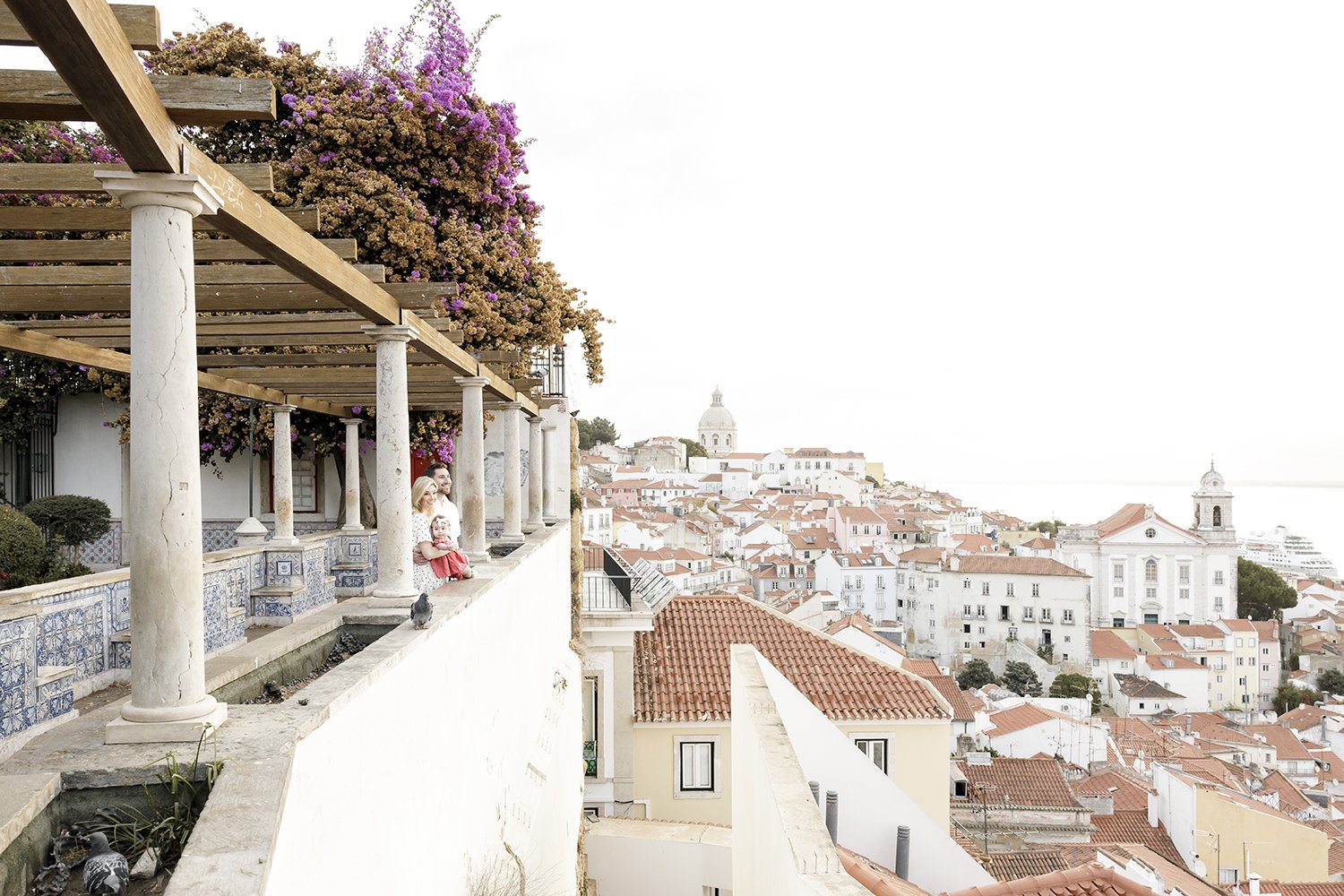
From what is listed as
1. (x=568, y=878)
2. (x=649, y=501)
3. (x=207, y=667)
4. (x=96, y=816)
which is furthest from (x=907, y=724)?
(x=649, y=501)

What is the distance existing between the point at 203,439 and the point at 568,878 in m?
6.80

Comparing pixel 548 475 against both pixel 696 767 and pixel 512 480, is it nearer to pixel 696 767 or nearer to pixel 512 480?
pixel 512 480

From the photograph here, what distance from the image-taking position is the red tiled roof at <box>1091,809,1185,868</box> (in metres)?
28.3

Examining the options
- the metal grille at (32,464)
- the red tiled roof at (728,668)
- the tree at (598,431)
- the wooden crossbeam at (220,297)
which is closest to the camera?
the wooden crossbeam at (220,297)

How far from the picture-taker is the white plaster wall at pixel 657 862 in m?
11.3

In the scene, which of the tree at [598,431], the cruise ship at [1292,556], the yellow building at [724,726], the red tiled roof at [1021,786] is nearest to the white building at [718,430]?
the tree at [598,431]

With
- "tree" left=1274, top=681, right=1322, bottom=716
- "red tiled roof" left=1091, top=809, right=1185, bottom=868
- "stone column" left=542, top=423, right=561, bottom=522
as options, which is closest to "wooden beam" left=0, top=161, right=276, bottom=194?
"stone column" left=542, top=423, right=561, bottom=522

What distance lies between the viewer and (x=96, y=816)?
252 centimetres

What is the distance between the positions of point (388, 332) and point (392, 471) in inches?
30.8

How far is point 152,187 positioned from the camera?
269 cm

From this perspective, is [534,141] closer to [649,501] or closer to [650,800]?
[650,800]

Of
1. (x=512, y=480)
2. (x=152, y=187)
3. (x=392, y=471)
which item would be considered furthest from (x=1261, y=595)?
(x=152, y=187)

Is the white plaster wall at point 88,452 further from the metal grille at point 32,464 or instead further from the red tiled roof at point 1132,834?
the red tiled roof at point 1132,834

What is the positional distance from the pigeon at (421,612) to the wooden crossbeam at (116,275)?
5.52ft
